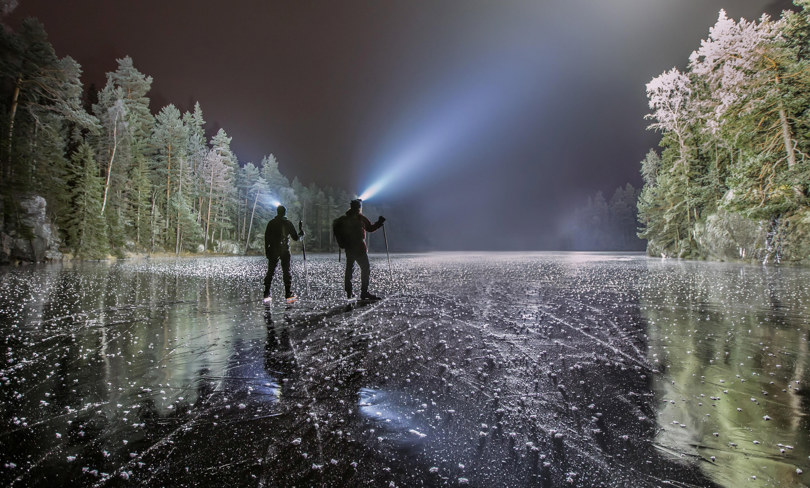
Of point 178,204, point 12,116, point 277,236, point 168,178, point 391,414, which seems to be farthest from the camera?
point 168,178

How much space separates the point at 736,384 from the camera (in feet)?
12.5

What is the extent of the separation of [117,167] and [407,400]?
52.5 m

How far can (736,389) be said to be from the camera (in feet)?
12.0

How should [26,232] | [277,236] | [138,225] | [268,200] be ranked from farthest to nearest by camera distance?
[268,200] < [138,225] < [26,232] < [277,236]

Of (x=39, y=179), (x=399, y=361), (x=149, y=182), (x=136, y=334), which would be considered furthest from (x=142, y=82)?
(x=399, y=361)

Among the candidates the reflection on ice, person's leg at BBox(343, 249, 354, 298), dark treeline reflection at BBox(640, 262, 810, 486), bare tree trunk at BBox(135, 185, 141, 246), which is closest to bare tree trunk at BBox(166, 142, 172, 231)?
bare tree trunk at BBox(135, 185, 141, 246)

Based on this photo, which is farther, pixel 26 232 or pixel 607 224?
pixel 607 224

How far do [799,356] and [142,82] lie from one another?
64974mm

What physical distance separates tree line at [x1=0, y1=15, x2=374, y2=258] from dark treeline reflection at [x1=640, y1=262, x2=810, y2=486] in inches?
1518

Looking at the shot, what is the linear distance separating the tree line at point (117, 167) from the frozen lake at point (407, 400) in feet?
109

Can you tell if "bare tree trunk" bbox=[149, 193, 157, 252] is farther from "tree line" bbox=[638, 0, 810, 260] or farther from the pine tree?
"tree line" bbox=[638, 0, 810, 260]

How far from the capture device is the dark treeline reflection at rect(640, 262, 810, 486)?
242 centimetres

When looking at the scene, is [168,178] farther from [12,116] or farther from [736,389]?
[736,389]

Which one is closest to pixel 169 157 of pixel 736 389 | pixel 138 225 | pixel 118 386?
pixel 138 225
